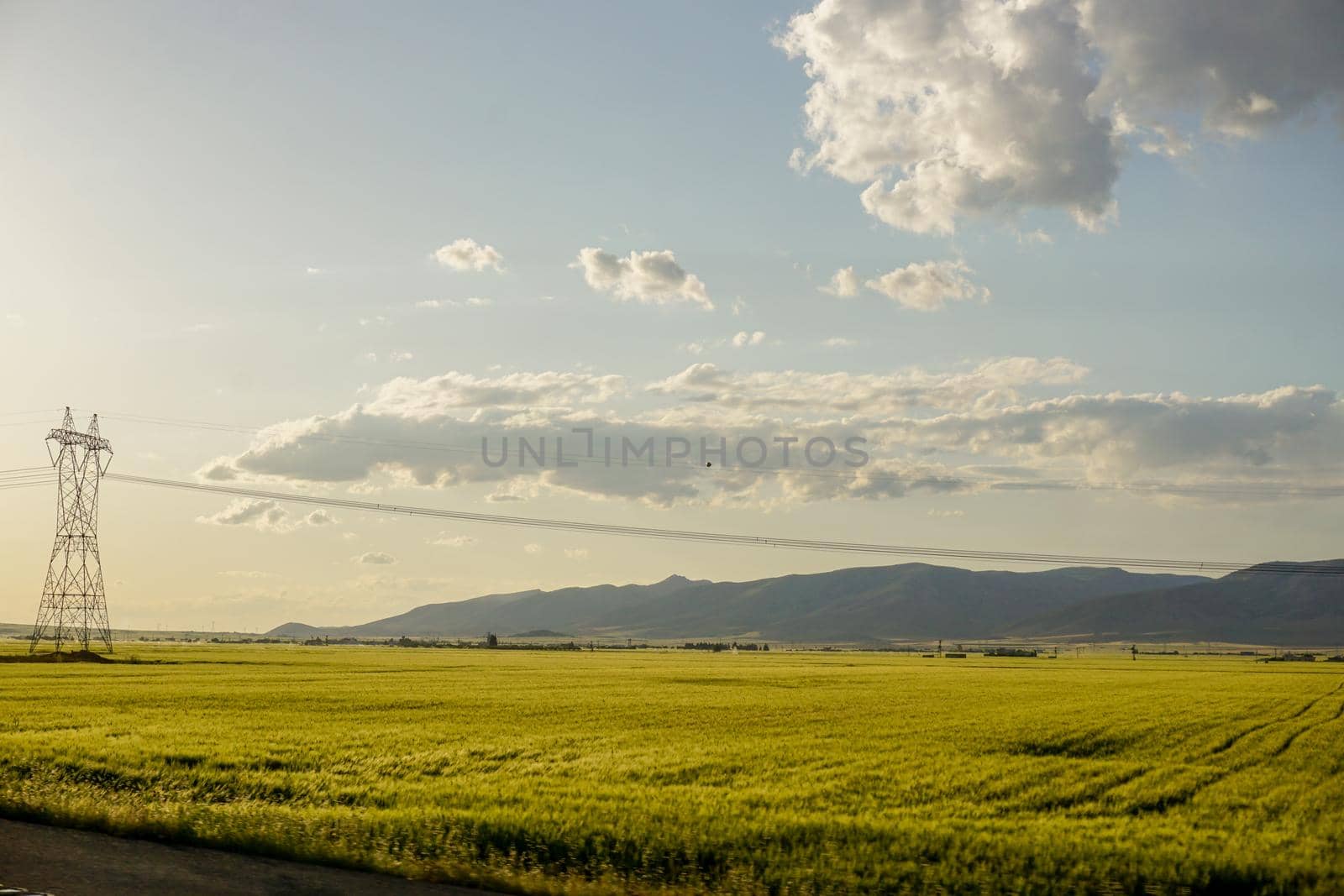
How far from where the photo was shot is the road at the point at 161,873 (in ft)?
47.2

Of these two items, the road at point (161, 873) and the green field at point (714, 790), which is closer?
the road at point (161, 873)

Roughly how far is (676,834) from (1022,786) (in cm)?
1228

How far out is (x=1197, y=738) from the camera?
39.2 m

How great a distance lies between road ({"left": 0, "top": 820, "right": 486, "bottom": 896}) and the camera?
47.2 feet

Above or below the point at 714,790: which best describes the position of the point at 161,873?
above

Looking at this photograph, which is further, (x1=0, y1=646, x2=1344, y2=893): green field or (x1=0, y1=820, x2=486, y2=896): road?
(x1=0, y1=646, x2=1344, y2=893): green field

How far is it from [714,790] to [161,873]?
40.9ft

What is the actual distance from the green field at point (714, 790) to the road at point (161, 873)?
0.79 meters

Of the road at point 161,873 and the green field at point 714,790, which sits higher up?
the road at point 161,873

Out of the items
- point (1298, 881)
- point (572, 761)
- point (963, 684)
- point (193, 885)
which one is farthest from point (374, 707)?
point (963, 684)

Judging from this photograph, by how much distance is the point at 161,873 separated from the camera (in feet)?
50.1

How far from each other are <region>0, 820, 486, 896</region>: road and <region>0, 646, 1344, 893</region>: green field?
0.79 meters

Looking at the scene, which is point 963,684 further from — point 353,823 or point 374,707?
point 353,823

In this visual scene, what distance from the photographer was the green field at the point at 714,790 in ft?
55.1
